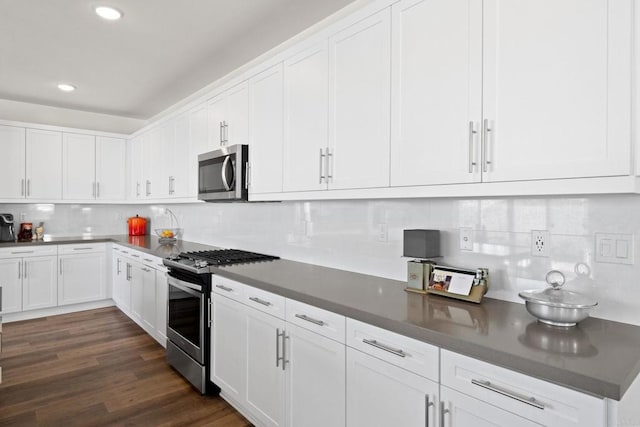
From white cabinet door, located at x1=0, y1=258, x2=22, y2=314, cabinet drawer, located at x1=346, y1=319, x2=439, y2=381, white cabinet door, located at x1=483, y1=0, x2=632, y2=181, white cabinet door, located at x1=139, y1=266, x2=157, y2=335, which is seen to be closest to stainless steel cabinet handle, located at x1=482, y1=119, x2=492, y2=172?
white cabinet door, located at x1=483, y1=0, x2=632, y2=181

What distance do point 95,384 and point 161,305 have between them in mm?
762

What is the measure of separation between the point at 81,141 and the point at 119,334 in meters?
2.69

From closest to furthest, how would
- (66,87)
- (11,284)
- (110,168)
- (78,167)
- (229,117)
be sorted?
(229,117), (66,87), (11,284), (78,167), (110,168)

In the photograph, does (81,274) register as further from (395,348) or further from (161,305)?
(395,348)

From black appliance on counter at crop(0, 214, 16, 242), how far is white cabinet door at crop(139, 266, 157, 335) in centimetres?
201

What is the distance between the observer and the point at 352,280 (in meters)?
2.21

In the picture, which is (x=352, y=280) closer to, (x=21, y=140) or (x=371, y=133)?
(x=371, y=133)

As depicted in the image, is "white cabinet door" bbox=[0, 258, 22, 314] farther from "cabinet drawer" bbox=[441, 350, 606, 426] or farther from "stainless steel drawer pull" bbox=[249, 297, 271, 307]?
"cabinet drawer" bbox=[441, 350, 606, 426]

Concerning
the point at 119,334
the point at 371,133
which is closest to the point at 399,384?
the point at 371,133

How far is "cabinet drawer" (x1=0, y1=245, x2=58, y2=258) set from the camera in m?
4.25

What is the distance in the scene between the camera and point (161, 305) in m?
3.39

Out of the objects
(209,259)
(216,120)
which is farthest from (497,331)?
(216,120)

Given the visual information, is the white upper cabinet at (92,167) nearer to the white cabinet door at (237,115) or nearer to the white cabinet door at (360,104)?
the white cabinet door at (237,115)

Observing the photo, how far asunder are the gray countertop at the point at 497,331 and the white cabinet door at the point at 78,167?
13.3 feet
